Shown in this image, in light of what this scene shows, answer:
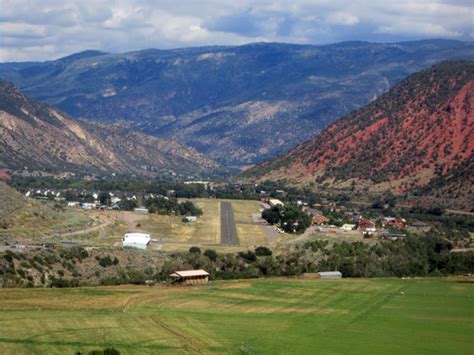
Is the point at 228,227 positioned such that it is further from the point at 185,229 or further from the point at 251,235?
the point at 251,235

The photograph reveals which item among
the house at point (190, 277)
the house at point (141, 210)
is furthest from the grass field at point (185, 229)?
the house at point (190, 277)

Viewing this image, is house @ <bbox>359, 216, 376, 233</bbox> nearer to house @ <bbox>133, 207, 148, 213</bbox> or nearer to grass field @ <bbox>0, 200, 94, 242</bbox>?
house @ <bbox>133, 207, 148, 213</bbox>

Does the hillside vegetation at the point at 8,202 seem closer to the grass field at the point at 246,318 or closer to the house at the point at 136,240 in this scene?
the house at the point at 136,240

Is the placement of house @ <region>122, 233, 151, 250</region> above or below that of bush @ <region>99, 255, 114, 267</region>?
below

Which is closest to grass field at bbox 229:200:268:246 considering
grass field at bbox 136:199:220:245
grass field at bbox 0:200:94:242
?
grass field at bbox 136:199:220:245

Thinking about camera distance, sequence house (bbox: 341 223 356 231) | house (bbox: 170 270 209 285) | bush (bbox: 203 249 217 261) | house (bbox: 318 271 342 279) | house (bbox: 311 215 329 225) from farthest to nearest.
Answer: house (bbox: 311 215 329 225)
house (bbox: 341 223 356 231)
bush (bbox: 203 249 217 261)
house (bbox: 318 271 342 279)
house (bbox: 170 270 209 285)

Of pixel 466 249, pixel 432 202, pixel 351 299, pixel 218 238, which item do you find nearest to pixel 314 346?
pixel 351 299

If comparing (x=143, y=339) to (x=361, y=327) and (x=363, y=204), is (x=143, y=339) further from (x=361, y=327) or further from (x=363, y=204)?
(x=363, y=204)
